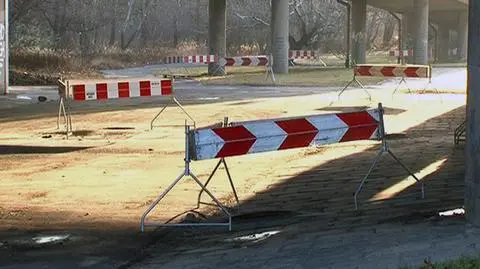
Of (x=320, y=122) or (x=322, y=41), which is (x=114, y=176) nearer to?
(x=320, y=122)

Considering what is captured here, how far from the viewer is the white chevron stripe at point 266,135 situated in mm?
8602

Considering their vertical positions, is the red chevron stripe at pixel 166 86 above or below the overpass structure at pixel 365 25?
below

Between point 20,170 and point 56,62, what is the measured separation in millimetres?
31827

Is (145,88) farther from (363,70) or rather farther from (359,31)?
(359,31)

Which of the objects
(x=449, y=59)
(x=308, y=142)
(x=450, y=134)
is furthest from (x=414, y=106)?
(x=449, y=59)

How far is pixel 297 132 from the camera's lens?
881 centimetres

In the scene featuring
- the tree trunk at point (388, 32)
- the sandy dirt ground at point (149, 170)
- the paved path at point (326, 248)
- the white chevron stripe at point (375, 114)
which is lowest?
the sandy dirt ground at point (149, 170)

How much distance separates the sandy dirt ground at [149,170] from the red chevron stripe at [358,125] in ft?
2.67

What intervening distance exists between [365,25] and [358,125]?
190ft

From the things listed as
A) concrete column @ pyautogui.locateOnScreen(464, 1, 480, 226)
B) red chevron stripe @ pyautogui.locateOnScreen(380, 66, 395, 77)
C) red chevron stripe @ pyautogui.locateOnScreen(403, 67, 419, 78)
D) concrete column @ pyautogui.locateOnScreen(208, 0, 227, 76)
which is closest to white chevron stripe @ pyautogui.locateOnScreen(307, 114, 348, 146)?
concrete column @ pyautogui.locateOnScreen(464, 1, 480, 226)

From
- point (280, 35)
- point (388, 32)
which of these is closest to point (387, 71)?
point (280, 35)

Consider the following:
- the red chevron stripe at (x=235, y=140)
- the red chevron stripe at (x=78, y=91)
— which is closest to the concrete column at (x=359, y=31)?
the red chevron stripe at (x=78, y=91)

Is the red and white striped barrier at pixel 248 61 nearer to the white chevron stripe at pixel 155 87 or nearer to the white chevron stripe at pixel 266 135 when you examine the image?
the white chevron stripe at pixel 155 87

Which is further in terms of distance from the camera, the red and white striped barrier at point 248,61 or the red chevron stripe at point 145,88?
the red and white striped barrier at point 248,61
